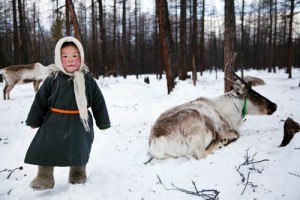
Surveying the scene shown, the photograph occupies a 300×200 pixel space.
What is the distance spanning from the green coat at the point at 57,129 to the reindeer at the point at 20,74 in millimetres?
8729

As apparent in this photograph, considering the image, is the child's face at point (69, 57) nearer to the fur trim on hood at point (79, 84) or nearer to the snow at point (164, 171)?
the fur trim on hood at point (79, 84)

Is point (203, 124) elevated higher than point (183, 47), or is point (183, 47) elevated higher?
point (183, 47)

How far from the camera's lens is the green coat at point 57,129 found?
299 centimetres

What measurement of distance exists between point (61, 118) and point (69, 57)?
70 centimetres

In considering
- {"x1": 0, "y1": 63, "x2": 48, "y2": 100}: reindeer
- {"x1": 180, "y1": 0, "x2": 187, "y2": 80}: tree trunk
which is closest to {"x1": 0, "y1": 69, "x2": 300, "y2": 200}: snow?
{"x1": 0, "y1": 63, "x2": 48, "y2": 100}: reindeer

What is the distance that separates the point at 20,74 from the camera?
1138 centimetres

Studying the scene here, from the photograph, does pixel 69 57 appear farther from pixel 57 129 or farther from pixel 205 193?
pixel 205 193

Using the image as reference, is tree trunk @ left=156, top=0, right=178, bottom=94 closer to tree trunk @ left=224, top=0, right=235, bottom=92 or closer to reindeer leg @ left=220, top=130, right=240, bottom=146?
tree trunk @ left=224, top=0, right=235, bottom=92

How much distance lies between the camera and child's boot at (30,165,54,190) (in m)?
3.01

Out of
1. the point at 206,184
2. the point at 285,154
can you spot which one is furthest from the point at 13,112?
the point at 285,154

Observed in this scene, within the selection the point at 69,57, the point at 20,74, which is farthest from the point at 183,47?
the point at 69,57

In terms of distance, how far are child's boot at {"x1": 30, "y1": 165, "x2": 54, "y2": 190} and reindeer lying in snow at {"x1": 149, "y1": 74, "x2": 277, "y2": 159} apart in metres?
1.54

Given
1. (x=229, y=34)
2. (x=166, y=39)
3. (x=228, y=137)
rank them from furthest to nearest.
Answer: (x=166, y=39)
(x=229, y=34)
(x=228, y=137)

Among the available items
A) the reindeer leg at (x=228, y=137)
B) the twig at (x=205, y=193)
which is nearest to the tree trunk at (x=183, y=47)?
the reindeer leg at (x=228, y=137)
